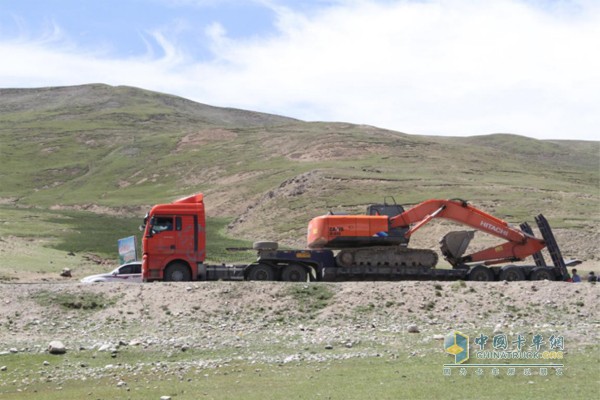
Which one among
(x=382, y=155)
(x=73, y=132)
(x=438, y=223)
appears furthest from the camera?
(x=73, y=132)

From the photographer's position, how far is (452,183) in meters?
85.6

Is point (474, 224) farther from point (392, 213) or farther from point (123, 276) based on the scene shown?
point (123, 276)

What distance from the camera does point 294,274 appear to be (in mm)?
31422

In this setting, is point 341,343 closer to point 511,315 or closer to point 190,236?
point 511,315

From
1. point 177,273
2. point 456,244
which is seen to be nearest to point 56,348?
point 177,273

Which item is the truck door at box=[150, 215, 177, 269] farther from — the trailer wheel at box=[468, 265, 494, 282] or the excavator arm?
the trailer wheel at box=[468, 265, 494, 282]

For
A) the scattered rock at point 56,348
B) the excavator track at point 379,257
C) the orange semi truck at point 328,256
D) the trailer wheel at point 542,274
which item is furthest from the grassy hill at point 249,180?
the scattered rock at point 56,348

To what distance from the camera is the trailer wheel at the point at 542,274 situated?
31375 millimetres

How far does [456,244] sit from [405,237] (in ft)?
9.74

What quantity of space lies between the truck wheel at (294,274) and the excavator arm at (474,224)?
4600 millimetres

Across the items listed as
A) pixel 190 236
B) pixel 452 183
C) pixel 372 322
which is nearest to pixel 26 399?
pixel 372 322

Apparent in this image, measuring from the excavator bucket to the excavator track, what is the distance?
7.50 ft

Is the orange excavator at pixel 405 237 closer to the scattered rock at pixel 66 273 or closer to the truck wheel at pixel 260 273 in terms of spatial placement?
the truck wheel at pixel 260 273

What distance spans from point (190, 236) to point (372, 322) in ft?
34.5
